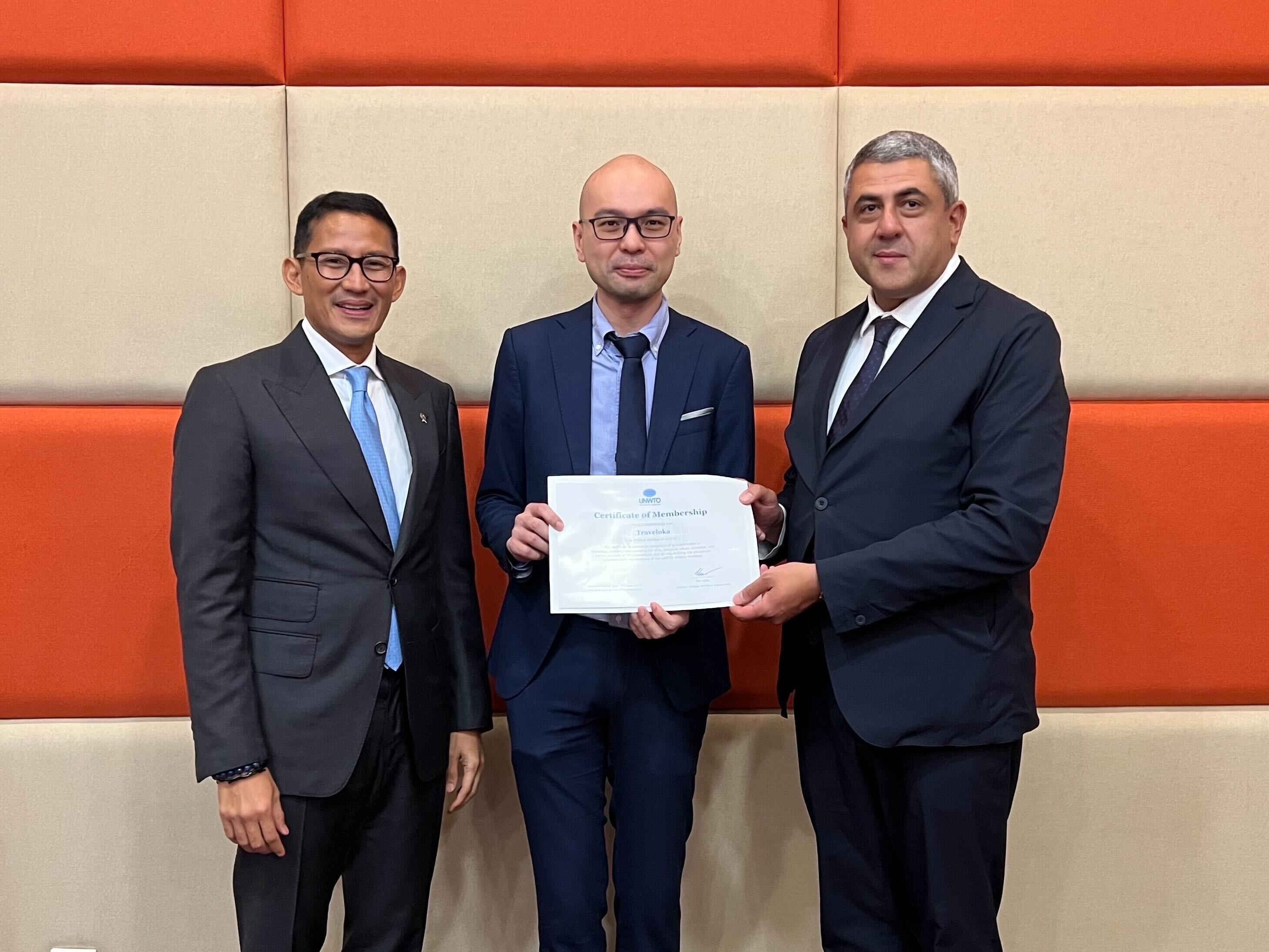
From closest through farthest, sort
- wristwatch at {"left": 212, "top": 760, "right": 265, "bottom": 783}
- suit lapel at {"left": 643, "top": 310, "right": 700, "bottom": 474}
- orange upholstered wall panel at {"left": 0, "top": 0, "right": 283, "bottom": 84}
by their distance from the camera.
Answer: wristwatch at {"left": 212, "top": 760, "right": 265, "bottom": 783}, suit lapel at {"left": 643, "top": 310, "right": 700, "bottom": 474}, orange upholstered wall panel at {"left": 0, "top": 0, "right": 283, "bottom": 84}

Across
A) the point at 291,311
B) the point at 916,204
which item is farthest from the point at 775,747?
the point at 291,311

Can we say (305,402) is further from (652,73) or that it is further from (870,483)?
(652,73)

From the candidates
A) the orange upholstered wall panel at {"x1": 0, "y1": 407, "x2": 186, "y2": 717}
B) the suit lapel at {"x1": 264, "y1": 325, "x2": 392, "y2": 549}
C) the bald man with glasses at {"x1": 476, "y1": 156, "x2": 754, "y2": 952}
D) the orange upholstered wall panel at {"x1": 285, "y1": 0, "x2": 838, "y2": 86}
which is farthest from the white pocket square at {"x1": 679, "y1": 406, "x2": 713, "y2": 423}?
the orange upholstered wall panel at {"x1": 0, "y1": 407, "x2": 186, "y2": 717}

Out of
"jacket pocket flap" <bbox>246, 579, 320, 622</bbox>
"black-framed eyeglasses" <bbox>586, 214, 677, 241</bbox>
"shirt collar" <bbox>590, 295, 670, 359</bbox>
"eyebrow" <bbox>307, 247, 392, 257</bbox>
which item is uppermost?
"black-framed eyeglasses" <bbox>586, 214, 677, 241</bbox>

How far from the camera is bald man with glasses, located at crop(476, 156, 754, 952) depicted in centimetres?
172

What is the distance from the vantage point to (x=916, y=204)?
1590 millimetres

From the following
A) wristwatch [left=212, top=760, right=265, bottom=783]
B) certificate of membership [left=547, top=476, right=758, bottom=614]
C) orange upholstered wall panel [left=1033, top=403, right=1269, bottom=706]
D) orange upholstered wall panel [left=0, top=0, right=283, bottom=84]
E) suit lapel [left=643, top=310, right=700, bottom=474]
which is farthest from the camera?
orange upholstered wall panel [left=1033, top=403, right=1269, bottom=706]

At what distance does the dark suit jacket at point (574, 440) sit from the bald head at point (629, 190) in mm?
198

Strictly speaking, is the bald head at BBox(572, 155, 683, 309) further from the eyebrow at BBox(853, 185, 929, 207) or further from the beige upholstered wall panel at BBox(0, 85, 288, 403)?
the beige upholstered wall panel at BBox(0, 85, 288, 403)

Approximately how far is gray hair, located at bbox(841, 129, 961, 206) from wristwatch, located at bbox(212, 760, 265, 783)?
1.36m

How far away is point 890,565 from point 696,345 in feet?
1.78

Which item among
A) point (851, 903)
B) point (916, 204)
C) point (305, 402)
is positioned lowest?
point (851, 903)

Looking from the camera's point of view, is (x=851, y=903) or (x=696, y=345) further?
(x=696, y=345)

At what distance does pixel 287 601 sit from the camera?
1.53 meters
